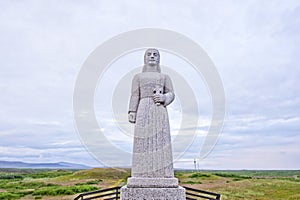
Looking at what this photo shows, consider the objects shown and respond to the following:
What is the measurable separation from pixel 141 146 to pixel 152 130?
1.77ft

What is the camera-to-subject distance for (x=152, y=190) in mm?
7520

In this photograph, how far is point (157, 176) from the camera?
7.87 metres

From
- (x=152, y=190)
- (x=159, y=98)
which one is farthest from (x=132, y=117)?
(x=152, y=190)

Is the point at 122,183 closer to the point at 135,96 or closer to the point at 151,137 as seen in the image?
the point at 151,137

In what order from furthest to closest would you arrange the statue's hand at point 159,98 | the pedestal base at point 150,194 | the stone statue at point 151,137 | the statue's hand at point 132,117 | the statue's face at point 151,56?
the statue's face at point 151,56, the statue's hand at point 132,117, the statue's hand at point 159,98, the stone statue at point 151,137, the pedestal base at point 150,194

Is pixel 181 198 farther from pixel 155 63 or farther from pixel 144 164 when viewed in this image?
pixel 155 63

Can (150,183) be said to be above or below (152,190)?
above

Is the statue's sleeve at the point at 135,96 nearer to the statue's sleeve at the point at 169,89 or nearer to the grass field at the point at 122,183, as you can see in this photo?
the statue's sleeve at the point at 169,89

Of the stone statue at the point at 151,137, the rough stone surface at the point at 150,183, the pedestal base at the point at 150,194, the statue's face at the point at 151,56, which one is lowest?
the pedestal base at the point at 150,194

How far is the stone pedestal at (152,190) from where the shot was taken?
746 centimetres

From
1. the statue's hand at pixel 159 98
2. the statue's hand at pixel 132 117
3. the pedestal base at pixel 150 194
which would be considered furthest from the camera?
the statue's hand at pixel 132 117

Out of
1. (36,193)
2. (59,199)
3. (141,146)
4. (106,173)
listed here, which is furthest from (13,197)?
(106,173)

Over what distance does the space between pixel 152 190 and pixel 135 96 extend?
269 cm

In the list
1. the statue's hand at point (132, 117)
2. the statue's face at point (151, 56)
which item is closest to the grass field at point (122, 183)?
the statue's hand at point (132, 117)
